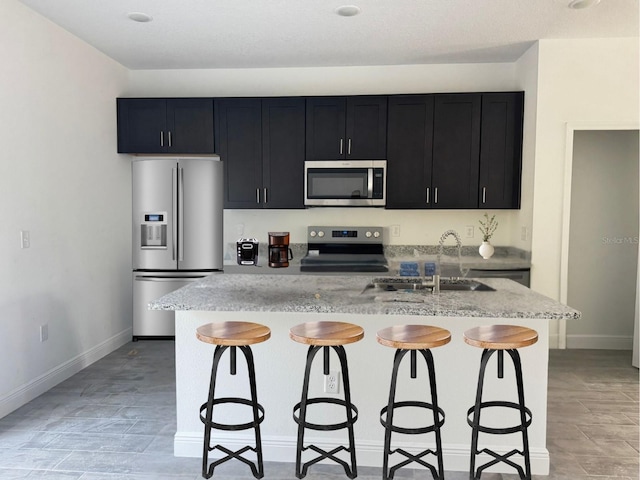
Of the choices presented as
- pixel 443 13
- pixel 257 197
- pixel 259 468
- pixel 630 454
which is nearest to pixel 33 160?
pixel 257 197

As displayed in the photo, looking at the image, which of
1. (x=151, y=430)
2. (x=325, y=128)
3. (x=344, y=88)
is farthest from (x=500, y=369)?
(x=344, y=88)

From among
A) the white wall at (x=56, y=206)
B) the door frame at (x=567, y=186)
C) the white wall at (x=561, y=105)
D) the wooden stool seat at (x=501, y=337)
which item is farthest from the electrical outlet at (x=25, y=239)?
the door frame at (x=567, y=186)

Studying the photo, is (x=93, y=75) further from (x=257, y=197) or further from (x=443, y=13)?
(x=443, y=13)

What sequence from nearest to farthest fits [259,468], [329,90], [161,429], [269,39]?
[259,468] < [161,429] < [269,39] < [329,90]

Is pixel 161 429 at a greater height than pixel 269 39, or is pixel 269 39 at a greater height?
pixel 269 39

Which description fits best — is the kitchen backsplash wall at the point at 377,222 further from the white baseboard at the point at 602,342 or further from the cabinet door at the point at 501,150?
the white baseboard at the point at 602,342

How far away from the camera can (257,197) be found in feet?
16.1

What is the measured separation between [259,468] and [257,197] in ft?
9.52

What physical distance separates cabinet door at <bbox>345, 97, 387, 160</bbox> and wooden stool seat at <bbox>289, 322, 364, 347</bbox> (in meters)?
2.71

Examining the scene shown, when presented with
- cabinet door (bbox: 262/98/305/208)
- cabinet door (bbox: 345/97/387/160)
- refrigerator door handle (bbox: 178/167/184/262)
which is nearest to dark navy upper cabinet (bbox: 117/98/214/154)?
refrigerator door handle (bbox: 178/167/184/262)

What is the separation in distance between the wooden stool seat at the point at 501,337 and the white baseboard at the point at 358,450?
0.66 meters

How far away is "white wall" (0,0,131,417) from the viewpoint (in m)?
3.28

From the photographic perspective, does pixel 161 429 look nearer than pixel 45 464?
No

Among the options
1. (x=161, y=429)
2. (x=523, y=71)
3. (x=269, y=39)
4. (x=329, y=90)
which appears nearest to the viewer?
(x=161, y=429)
